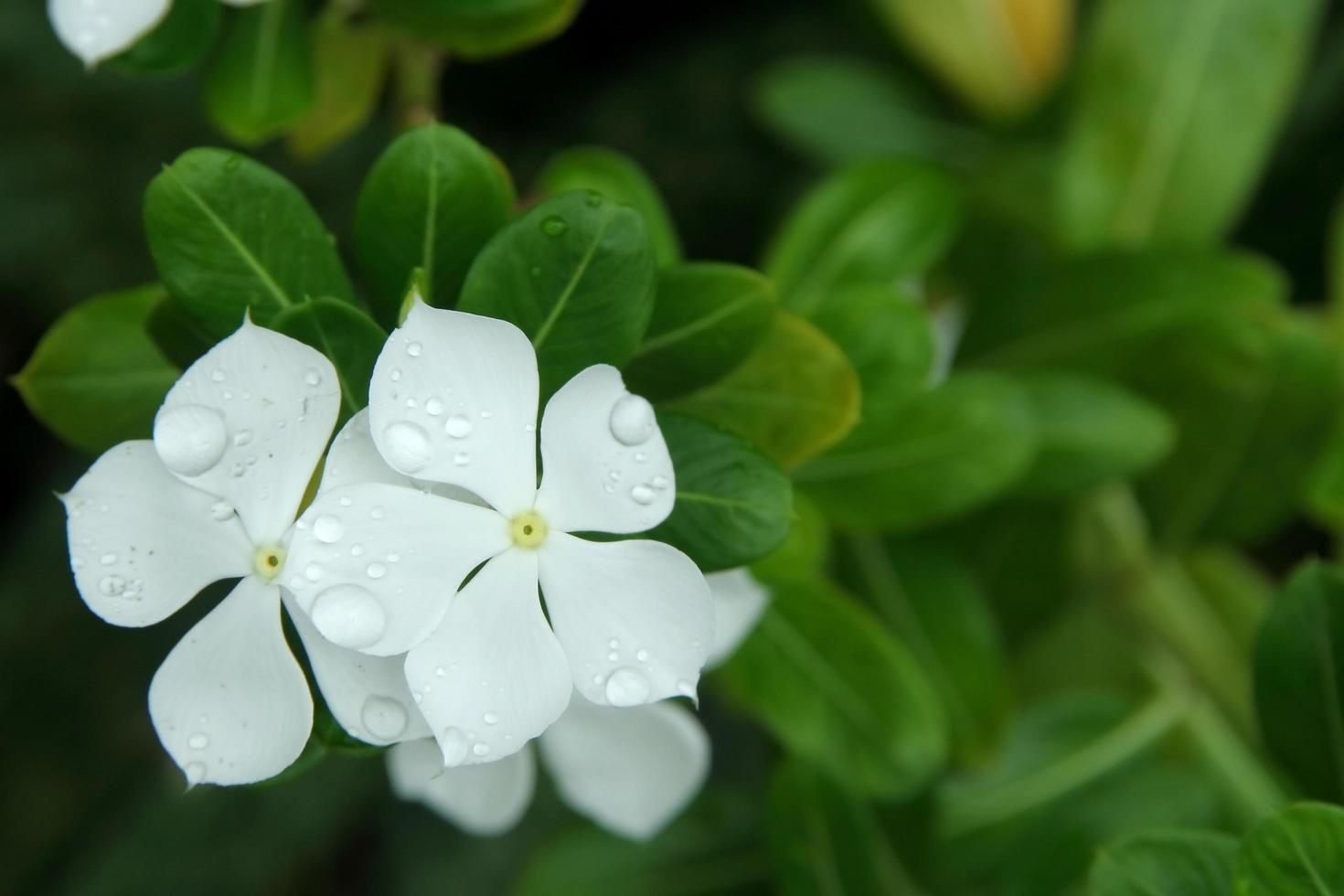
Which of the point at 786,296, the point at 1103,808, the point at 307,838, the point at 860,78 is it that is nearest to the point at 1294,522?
the point at 1103,808

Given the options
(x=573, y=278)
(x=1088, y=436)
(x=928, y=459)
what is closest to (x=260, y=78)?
(x=573, y=278)

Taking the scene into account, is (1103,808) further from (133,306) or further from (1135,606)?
(133,306)

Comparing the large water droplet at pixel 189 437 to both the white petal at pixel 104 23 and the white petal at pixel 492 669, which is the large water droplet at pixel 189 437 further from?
the white petal at pixel 104 23

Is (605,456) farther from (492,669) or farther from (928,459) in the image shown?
(928,459)

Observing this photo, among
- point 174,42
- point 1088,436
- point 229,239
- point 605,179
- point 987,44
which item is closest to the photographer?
point 229,239

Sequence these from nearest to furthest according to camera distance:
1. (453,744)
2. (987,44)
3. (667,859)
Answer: (453,744), (667,859), (987,44)

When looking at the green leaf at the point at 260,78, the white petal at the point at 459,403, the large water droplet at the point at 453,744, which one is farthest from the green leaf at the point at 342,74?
the large water droplet at the point at 453,744
